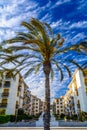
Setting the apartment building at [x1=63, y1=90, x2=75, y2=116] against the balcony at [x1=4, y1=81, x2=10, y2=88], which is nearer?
the balcony at [x1=4, y1=81, x2=10, y2=88]

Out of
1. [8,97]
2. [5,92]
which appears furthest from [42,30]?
[5,92]

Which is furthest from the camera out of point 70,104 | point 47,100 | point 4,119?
point 70,104

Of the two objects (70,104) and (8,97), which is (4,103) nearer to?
(8,97)

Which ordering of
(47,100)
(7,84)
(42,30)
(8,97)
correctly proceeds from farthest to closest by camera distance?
(7,84), (8,97), (42,30), (47,100)

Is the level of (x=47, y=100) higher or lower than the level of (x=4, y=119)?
A: higher

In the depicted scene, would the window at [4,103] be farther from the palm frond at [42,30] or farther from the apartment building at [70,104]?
the palm frond at [42,30]

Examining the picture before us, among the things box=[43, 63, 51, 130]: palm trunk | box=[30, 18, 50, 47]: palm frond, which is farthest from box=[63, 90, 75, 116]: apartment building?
box=[30, 18, 50, 47]: palm frond

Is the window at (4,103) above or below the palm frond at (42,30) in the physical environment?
below

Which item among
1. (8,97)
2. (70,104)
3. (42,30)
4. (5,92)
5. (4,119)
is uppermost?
(42,30)

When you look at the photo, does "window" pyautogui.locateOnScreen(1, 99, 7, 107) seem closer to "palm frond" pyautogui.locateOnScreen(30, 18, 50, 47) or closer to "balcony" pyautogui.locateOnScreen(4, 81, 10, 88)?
"balcony" pyautogui.locateOnScreen(4, 81, 10, 88)

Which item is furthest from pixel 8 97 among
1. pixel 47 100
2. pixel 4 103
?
pixel 47 100

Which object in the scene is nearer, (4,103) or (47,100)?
(47,100)

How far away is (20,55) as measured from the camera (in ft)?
51.6

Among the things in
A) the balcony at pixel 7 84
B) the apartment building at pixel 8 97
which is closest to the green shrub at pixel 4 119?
the apartment building at pixel 8 97
